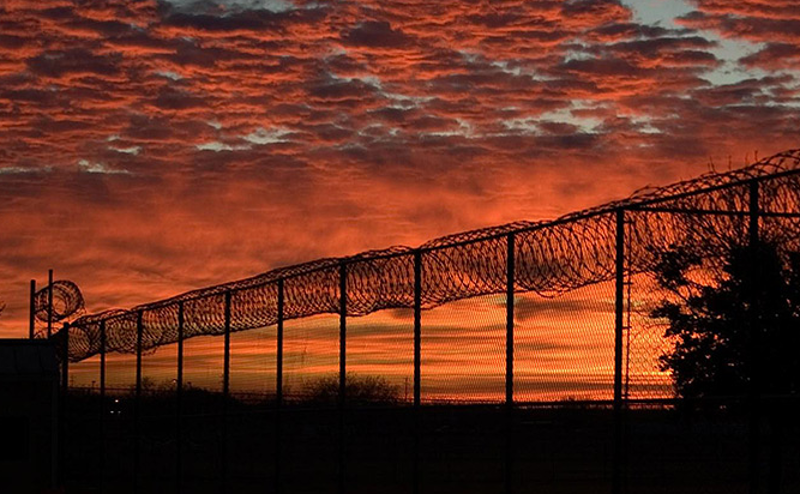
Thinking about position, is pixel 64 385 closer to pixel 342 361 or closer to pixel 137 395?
pixel 137 395

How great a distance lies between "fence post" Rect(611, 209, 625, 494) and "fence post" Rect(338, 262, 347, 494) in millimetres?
5862

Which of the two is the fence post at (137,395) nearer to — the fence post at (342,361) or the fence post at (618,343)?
the fence post at (342,361)

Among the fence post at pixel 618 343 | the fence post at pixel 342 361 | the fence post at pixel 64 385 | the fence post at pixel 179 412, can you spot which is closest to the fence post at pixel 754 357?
the fence post at pixel 618 343

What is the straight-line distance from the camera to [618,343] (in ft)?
38.9

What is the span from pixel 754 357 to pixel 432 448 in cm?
2164

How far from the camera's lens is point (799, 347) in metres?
16.5

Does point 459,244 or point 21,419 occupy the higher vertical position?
point 459,244

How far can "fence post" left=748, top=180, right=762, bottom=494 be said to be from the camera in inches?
399

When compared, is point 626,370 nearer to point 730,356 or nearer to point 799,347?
point 799,347

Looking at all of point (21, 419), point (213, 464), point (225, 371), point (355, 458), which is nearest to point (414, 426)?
point (225, 371)

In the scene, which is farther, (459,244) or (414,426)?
(414,426)

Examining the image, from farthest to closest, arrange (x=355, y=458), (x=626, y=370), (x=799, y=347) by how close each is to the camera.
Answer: (x=355, y=458) → (x=799, y=347) → (x=626, y=370)

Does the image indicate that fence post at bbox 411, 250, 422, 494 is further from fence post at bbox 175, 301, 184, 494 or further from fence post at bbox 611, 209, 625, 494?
fence post at bbox 175, 301, 184, 494

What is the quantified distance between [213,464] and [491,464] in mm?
12552
